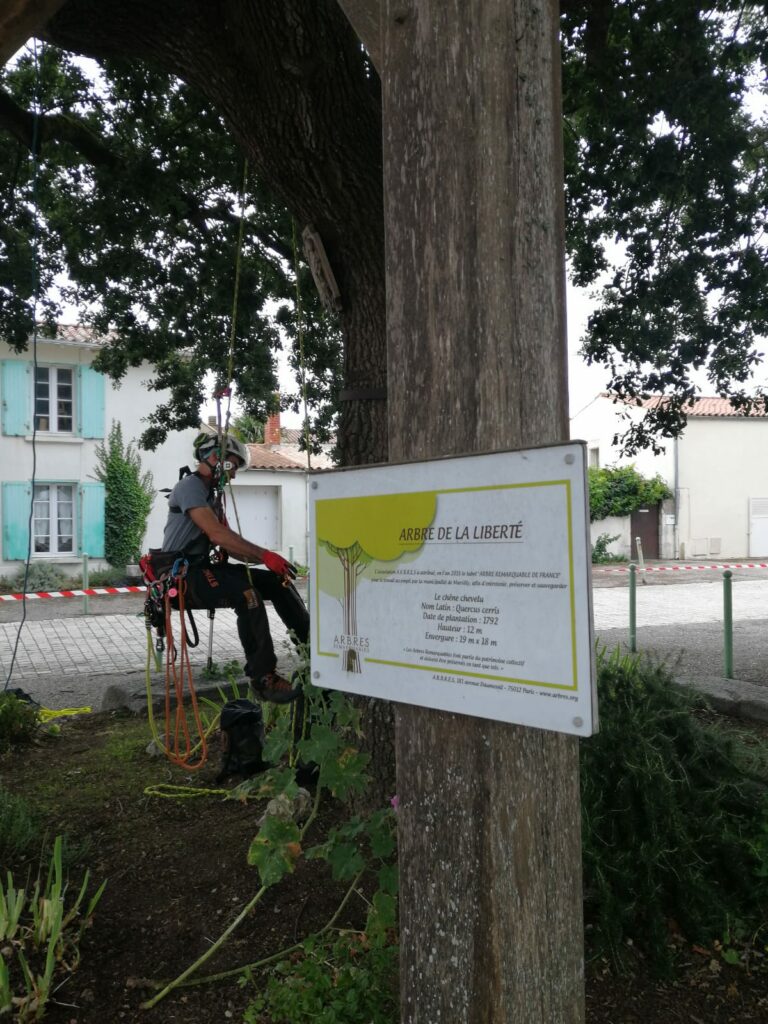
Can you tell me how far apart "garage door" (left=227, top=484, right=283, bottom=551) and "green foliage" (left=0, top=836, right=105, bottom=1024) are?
83.4ft

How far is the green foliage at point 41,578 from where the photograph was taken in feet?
69.7

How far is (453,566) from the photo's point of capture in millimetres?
1667

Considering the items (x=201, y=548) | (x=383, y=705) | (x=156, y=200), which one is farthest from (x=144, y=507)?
(x=383, y=705)

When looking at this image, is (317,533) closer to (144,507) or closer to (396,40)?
(396,40)

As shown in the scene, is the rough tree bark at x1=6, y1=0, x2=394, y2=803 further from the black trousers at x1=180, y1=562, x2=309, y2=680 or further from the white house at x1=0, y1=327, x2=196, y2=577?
the white house at x1=0, y1=327, x2=196, y2=577

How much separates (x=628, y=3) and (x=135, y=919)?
5961 mm

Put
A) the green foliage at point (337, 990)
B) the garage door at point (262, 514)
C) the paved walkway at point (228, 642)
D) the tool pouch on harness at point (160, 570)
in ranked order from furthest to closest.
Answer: the garage door at point (262, 514) < the paved walkway at point (228, 642) < the tool pouch on harness at point (160, 570) < the green foliage at point (337, 990)

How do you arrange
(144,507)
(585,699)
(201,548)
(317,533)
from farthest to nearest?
(144,507) < (201,548) < (317,533) < (585,699)

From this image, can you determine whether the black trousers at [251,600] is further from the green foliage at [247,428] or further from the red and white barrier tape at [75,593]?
the red and white barrier tape at [75,593]

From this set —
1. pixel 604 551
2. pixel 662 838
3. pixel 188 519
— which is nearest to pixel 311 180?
pixel 188 519

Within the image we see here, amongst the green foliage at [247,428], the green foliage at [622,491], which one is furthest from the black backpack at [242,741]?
the green foliage at [622,491]

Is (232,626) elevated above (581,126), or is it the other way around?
(581,126)

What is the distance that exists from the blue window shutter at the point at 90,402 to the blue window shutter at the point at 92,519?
1.47 m

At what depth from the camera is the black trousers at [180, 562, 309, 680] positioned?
505cm
